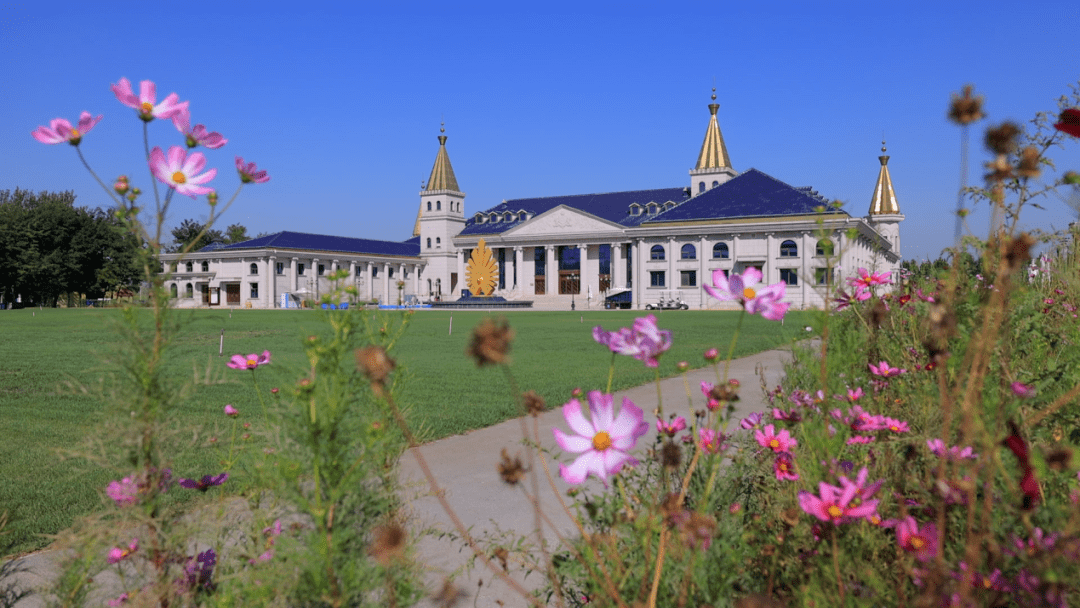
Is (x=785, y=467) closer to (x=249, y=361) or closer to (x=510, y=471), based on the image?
(x=510, y=471)

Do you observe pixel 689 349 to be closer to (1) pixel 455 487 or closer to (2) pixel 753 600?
(1) pixel 455 487

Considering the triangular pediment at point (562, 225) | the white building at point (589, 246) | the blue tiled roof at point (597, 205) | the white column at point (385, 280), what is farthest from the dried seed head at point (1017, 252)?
the white column at point (385, 280)

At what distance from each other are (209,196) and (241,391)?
9.10 m

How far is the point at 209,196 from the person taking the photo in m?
1.97

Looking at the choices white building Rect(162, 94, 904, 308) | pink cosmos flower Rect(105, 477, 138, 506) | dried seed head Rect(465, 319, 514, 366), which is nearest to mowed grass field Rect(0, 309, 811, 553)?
dried seed head Rect(465, 319, 514, 366)

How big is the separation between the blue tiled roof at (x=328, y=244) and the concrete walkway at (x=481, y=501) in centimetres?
7738

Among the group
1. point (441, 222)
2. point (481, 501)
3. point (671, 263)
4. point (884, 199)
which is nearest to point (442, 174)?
point (441, 222)

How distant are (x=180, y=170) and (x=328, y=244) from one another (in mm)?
86718

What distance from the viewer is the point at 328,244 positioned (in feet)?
279

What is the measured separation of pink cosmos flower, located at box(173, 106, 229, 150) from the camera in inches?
73.9

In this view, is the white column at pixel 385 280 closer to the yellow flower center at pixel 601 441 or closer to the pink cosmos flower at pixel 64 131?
the pink cosmos flower at pixel 64 131

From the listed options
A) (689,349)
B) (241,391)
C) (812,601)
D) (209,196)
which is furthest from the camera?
(689,349)

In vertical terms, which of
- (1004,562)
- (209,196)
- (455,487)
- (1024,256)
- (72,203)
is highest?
(72,203)

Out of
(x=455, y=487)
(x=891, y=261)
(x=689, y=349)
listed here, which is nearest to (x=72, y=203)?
(x=689, y=349)
